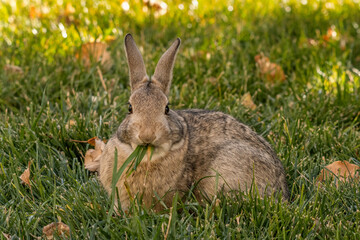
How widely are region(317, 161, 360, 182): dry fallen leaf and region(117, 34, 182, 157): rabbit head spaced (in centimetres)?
105

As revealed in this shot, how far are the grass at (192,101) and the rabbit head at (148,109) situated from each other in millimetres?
393

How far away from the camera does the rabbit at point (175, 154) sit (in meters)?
3.24

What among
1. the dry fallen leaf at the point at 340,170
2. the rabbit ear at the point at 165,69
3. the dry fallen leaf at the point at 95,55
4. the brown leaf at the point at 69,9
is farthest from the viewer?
the brown leaf at the point at 69,9

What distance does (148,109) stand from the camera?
10.5 feet

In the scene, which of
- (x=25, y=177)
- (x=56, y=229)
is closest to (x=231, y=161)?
(x=56, y=229)

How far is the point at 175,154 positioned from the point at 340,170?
1.18m

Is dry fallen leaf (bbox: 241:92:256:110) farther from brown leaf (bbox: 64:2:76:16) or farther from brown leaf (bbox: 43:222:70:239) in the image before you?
brown leaf (bbox: 64:2:76:16)

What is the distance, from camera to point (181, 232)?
291 centimetres

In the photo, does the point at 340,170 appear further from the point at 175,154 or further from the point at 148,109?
the point at 148,109

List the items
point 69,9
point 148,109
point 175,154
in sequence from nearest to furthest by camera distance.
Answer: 1. point 148,109
2. point 175,154
3. point 69,9

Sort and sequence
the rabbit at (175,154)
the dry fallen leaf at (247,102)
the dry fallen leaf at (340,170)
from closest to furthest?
the rabbit at (175,154), the dry fallen leaf at (340,170), the dry fallen leaf at (247,102)

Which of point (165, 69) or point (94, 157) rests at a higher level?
point (165, 69)

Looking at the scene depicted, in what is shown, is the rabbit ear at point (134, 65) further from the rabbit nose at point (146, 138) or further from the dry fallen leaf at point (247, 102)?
the dry fallen leaf at point (247, 102)

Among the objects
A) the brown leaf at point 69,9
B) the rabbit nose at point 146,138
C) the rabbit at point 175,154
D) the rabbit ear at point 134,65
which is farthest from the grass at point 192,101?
the rabbit ear at point 134,65
